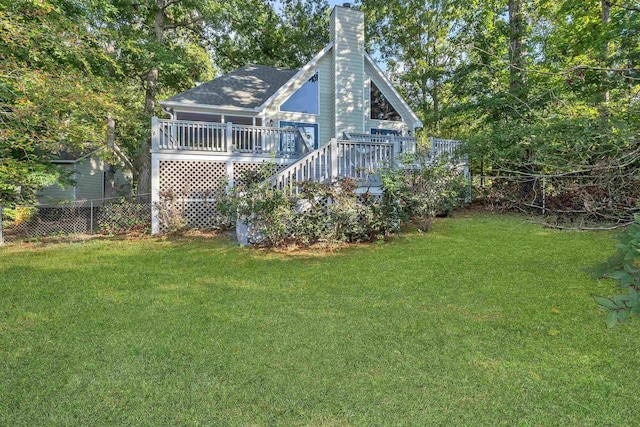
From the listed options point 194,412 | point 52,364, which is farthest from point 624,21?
point 52,364

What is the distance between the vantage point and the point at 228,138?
1059 centimetres

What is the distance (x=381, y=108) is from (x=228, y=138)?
697 centimetres

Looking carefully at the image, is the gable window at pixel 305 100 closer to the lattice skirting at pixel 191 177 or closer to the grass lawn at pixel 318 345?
the lattice skirting at pixel 191 177

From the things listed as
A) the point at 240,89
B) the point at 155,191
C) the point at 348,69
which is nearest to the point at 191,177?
the point at 155,191

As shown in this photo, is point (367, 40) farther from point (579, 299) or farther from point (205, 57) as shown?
point (579, 299)

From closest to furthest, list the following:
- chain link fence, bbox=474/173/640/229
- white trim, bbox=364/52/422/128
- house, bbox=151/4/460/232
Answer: chain link fence, bbox=474/173/640/229 < house, bbox=151/4/460/232 < white trim, bbox=364/52/422/128

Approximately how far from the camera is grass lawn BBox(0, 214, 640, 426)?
2438mm

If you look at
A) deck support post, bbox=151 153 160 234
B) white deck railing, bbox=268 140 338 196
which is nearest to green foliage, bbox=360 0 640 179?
white deck railing, bbox=268 140 338 196

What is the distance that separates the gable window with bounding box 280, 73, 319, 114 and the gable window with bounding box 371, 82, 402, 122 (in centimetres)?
243

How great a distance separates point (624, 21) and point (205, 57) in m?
17.7

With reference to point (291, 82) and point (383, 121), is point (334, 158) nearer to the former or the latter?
point (291, 82)

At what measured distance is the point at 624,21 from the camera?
9.62 metres

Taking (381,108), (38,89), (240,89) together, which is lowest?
(38,89)

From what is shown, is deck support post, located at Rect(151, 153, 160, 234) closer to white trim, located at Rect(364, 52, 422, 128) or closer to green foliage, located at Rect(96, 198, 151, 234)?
green foliage, located at Rect(96, 198, 151, 234)
